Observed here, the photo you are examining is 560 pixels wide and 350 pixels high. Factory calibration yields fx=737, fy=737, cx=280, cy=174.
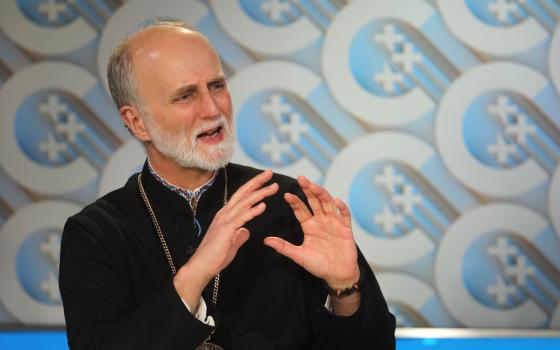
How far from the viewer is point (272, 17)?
3551 millimetres

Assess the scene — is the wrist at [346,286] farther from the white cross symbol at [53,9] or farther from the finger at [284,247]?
the white cross symbol at [53,9]

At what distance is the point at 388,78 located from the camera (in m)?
3.49

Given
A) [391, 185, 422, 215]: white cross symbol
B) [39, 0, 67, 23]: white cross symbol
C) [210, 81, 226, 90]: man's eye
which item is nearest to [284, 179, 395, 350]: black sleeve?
[210, 81, 226, 90]: man's eye

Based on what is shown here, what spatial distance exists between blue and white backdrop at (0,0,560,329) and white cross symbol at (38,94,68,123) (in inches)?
A: 1.8

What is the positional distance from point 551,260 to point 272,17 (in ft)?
5.79

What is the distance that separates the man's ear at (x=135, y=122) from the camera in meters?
2.05

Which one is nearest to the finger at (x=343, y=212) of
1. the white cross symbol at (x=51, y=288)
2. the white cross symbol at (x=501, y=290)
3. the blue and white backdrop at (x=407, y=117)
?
the blue and white backdrop at (x=407, y=117)

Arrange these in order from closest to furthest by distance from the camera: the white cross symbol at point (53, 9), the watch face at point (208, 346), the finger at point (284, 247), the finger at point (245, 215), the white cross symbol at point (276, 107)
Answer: the finger at point (245, 215) < the finger at point (284, 247) < the watch face at point (208, 346) < the white cross symbol at point (276, 107) < the white cross symbol at point (53, 9)

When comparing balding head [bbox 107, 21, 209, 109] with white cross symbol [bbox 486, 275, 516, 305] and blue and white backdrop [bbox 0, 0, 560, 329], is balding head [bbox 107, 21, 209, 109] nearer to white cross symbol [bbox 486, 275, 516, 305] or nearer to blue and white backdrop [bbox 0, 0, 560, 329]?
blue and white backdrop [bbox 0, 0, 560, 329]

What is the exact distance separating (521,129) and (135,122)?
2078mm

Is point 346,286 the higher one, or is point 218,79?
point 218,79

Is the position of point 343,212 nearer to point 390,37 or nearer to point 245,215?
point 245,215

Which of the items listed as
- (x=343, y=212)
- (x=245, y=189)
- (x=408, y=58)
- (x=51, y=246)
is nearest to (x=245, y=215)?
(x=245, y=189)

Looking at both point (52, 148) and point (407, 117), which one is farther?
point (52, 148)
